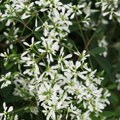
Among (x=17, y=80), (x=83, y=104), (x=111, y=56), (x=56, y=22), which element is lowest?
(x=111, y=56)

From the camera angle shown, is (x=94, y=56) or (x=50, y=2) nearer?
(x=50, y=2)

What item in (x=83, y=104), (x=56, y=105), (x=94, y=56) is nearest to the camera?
(x=56, y=105)

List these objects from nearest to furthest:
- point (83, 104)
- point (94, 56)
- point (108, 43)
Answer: point (83, 104) → point (94, 56) → point (108, 43)

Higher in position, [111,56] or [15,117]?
[15,117]

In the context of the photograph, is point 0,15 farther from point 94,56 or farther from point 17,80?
point 94,56

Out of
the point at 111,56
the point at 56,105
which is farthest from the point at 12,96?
the point at 111,56

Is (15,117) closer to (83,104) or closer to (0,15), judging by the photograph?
(83,104)
